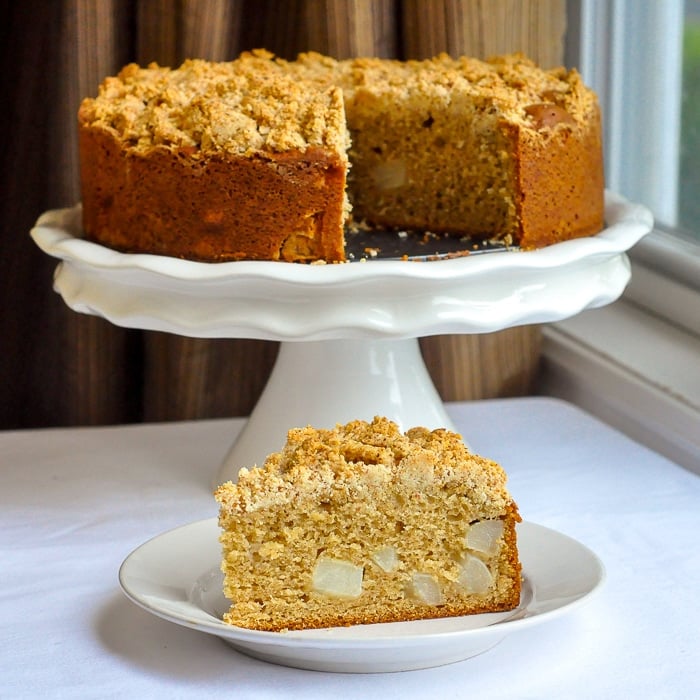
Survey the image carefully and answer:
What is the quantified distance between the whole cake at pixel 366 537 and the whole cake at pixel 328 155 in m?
0.32

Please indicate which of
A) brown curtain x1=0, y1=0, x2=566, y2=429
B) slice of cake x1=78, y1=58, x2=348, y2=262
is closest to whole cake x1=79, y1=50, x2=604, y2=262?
slice of cake x1=78, y1=58, x2=348, y2=262

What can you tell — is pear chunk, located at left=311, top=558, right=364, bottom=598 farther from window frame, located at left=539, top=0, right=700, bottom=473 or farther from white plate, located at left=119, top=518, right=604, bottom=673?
window frame, located at left=539, top=0, right=700, bottom=473

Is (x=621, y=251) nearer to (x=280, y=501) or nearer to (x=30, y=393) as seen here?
(x=280, y=501)

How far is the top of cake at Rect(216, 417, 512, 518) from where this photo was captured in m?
0.93

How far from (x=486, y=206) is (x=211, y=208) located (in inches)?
14.1

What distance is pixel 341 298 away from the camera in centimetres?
112

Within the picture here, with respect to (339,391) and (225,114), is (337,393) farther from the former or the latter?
(225,114)

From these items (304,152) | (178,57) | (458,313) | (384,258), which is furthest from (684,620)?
(178,57)

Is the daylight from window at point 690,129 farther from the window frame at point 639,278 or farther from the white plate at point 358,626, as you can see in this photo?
the white plate at point 358,626

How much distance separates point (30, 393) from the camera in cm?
181

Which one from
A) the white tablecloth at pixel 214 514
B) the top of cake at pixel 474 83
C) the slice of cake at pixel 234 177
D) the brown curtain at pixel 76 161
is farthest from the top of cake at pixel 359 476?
the brown curtain at pixel 76 161

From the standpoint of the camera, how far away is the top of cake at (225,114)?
1.17m

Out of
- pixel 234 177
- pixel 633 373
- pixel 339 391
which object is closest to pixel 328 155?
pixel 234 177

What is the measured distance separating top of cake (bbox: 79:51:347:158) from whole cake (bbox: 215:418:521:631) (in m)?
0.37
